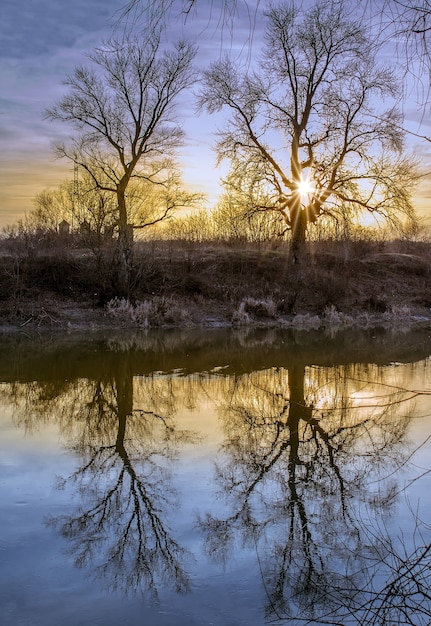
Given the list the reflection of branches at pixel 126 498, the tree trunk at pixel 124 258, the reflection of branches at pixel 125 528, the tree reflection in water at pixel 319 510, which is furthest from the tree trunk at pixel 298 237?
the reflection of branches at pixel 125 528

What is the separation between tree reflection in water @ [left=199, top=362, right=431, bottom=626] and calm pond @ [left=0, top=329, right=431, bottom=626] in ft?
0.06

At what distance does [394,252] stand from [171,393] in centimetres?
2570

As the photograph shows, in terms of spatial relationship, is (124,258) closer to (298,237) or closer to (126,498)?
(298,237)

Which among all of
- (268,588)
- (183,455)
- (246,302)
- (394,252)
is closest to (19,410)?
(183,455)

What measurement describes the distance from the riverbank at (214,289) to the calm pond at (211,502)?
31.5ft

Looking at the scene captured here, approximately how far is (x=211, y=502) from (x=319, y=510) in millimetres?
1094

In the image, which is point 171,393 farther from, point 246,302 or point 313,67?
point 313,67

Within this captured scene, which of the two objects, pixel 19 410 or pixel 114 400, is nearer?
pixel 19 410

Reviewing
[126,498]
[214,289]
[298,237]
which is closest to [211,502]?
[126,498]

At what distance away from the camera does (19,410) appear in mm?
10773

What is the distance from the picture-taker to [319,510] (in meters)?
6.18

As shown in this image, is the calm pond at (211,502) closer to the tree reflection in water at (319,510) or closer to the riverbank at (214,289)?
the tree reflection in water at (319,510)

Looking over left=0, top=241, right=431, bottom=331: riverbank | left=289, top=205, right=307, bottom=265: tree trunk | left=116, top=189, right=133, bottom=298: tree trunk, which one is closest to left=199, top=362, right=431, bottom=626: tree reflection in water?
left=0, top=241, right=431, bottom=331: riverbank

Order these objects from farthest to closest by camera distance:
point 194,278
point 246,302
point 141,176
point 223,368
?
1. point 141,176
2. point 194,278
3. point 246,302
4. point 223,368
